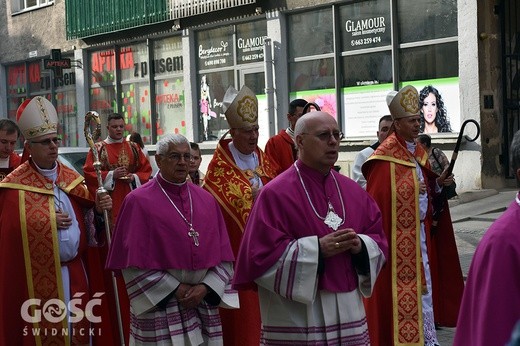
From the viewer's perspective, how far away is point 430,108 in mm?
17281

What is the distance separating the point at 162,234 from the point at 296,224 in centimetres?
120

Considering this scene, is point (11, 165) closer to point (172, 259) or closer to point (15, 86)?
point (172, 259)

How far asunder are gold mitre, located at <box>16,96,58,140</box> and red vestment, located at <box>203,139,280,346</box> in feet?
4.25

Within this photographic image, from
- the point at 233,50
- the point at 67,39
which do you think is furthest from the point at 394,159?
the point at 67,39

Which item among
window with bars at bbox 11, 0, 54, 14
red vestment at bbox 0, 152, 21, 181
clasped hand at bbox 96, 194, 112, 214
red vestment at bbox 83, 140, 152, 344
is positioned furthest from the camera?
window with bars at bbox 11, 0, 54, 14

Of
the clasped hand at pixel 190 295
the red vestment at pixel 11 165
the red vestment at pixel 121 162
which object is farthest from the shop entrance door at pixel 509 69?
the clasped hand at pixel 190 295

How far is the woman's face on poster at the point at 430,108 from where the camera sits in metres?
17.2

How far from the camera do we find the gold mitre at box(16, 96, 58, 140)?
23.1ft

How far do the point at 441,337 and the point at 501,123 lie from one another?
27.5 ft

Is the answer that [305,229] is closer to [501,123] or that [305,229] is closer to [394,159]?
[394,159]

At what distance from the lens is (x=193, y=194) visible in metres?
6.55

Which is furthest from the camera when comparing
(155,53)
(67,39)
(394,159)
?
(67,39)

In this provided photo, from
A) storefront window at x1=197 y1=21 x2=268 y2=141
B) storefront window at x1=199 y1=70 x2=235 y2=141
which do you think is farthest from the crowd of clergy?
storefront window at x1=199 y1=70 x2=235 y2=141

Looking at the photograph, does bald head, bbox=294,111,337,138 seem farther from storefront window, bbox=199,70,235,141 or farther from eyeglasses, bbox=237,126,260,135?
storefront window, bbox=199,70,235,141
